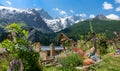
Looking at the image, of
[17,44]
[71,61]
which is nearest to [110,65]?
[71,61]

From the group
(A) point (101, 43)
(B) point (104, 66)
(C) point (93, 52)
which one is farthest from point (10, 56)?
(A) point (101, 43)

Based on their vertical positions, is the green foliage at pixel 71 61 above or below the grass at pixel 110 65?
above

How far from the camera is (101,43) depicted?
31.7 m

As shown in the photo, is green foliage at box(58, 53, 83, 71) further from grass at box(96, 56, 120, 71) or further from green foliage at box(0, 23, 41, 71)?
green foliage at box(0, 23, 41, 71)

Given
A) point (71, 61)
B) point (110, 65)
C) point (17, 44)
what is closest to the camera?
point (17, 44)

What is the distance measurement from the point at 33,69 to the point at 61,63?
4.09m

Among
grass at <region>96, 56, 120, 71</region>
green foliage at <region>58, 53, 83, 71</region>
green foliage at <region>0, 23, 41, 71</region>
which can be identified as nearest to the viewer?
green foliage at <region>0, 23, 41, 71</region>

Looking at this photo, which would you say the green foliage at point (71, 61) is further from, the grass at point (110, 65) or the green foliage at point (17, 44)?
the green foliage at point (17, 44)

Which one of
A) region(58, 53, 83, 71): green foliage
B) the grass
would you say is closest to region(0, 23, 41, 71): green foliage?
region(58, 53, 83, 71): green foliage

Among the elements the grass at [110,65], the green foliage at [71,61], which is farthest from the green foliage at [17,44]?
the grass at [110,65]

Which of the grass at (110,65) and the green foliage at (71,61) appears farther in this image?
the green foliage at (71,61)

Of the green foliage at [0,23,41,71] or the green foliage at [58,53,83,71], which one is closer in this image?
the green foliage at [0,23,41,71]

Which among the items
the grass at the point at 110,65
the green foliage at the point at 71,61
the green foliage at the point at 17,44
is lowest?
the grass at the point at 110,65

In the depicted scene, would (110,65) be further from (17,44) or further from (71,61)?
(17,44)
